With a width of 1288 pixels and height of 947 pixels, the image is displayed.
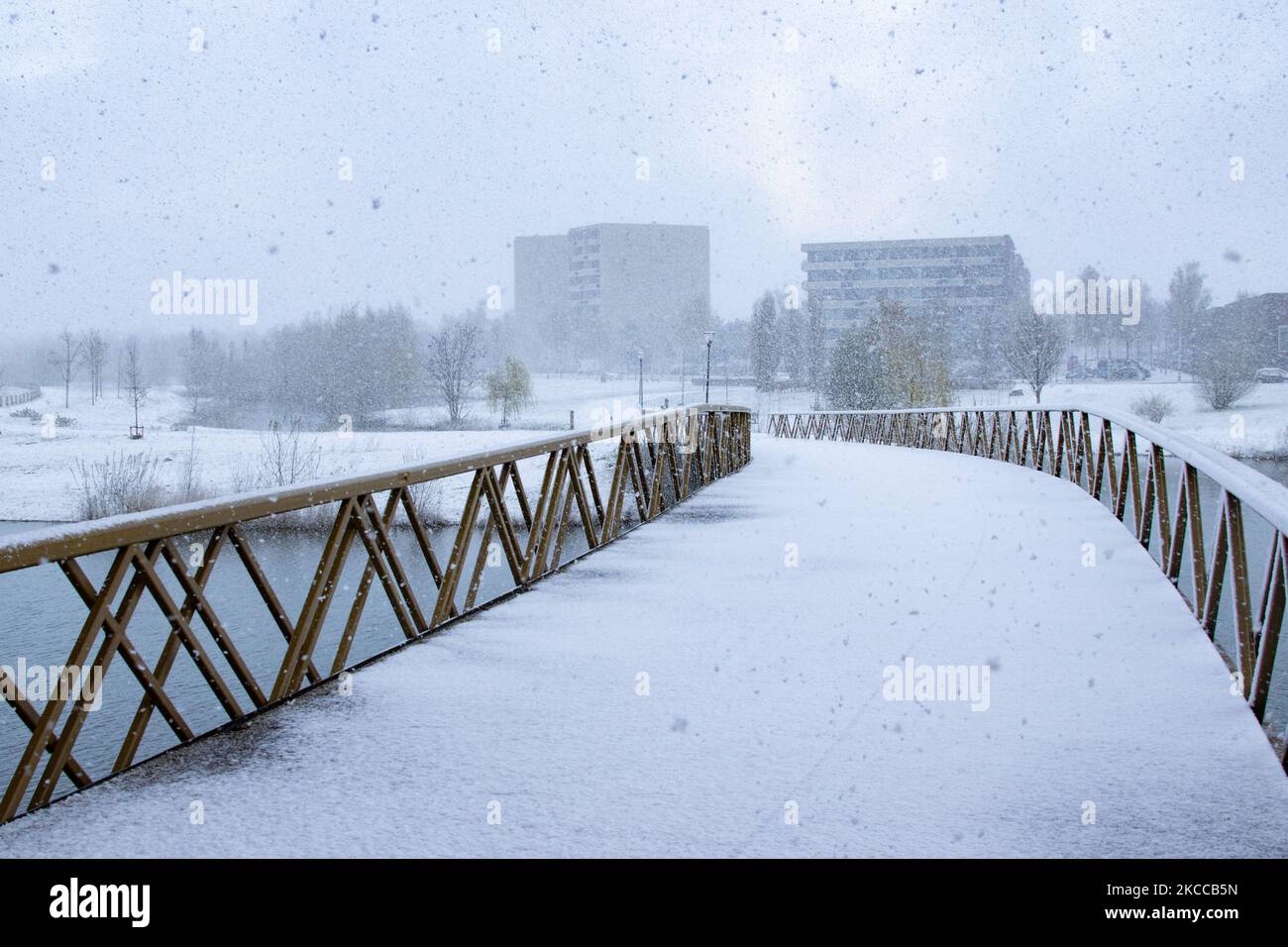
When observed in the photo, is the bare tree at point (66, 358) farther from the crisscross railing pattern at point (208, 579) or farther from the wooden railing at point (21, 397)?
the crisscross railing pattern at point (208, 579)

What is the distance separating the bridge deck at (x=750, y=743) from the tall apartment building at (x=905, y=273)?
127520 millimetres

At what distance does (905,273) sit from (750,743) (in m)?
135

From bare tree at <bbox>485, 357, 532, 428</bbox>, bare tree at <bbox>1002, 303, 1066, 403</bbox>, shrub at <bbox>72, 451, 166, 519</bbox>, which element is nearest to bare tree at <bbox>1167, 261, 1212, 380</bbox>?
bare tree at <bbox>1002, 303, 1066, 403</bbox>

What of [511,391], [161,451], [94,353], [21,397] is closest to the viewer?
[161,451]

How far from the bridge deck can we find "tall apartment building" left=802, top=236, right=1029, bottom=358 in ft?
418

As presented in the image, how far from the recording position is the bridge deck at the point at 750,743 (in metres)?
3.32

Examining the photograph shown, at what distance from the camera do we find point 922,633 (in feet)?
19.7

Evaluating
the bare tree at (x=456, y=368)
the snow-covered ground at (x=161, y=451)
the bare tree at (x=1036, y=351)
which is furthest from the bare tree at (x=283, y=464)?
the bare tree at (x=1036, y=351)

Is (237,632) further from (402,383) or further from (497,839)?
(402,383)

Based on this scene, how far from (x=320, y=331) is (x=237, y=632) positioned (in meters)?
121

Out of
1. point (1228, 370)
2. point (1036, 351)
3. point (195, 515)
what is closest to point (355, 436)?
point (1036, 351)

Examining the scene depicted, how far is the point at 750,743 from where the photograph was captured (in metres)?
4.21

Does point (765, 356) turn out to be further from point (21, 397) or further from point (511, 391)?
point (21, 397)

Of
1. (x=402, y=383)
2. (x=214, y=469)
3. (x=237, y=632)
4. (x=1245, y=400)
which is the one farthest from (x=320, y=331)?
(x=237, y=632)
